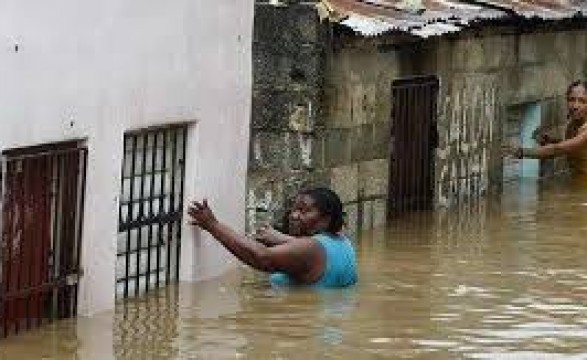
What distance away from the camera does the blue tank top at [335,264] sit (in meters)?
11.1

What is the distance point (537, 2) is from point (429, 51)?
2610 millimetres

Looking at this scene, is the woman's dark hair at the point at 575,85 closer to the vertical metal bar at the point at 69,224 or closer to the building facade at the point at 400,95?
the building facade at the point at 400,95

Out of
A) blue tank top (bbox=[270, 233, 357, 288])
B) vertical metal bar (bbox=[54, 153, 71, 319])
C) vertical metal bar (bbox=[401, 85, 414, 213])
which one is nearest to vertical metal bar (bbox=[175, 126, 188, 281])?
blue tank top (bbox=[270, 233, 357, 288])

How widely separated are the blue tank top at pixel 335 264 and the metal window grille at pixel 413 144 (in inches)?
127

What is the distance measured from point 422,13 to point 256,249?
412 centimetres

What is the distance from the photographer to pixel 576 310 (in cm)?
1093

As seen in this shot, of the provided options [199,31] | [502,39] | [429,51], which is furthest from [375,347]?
[502,39]

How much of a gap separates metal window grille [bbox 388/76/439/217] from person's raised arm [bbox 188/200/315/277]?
357 cm

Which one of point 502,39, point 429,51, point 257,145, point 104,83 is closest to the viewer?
point 104,83

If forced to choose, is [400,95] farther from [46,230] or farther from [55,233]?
[46,230]

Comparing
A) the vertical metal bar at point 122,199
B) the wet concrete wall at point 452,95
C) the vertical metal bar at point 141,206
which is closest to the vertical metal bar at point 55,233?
the vertical metal bar at point 122,199

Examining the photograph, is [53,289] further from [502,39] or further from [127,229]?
[502,39]

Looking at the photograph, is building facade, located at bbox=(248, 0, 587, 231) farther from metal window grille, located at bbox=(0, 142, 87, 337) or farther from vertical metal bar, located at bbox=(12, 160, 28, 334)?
vertical metal bar, located at bbox=(12, 160, 28, 334)

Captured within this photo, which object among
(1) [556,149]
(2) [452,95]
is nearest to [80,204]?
(2) [452,95]
